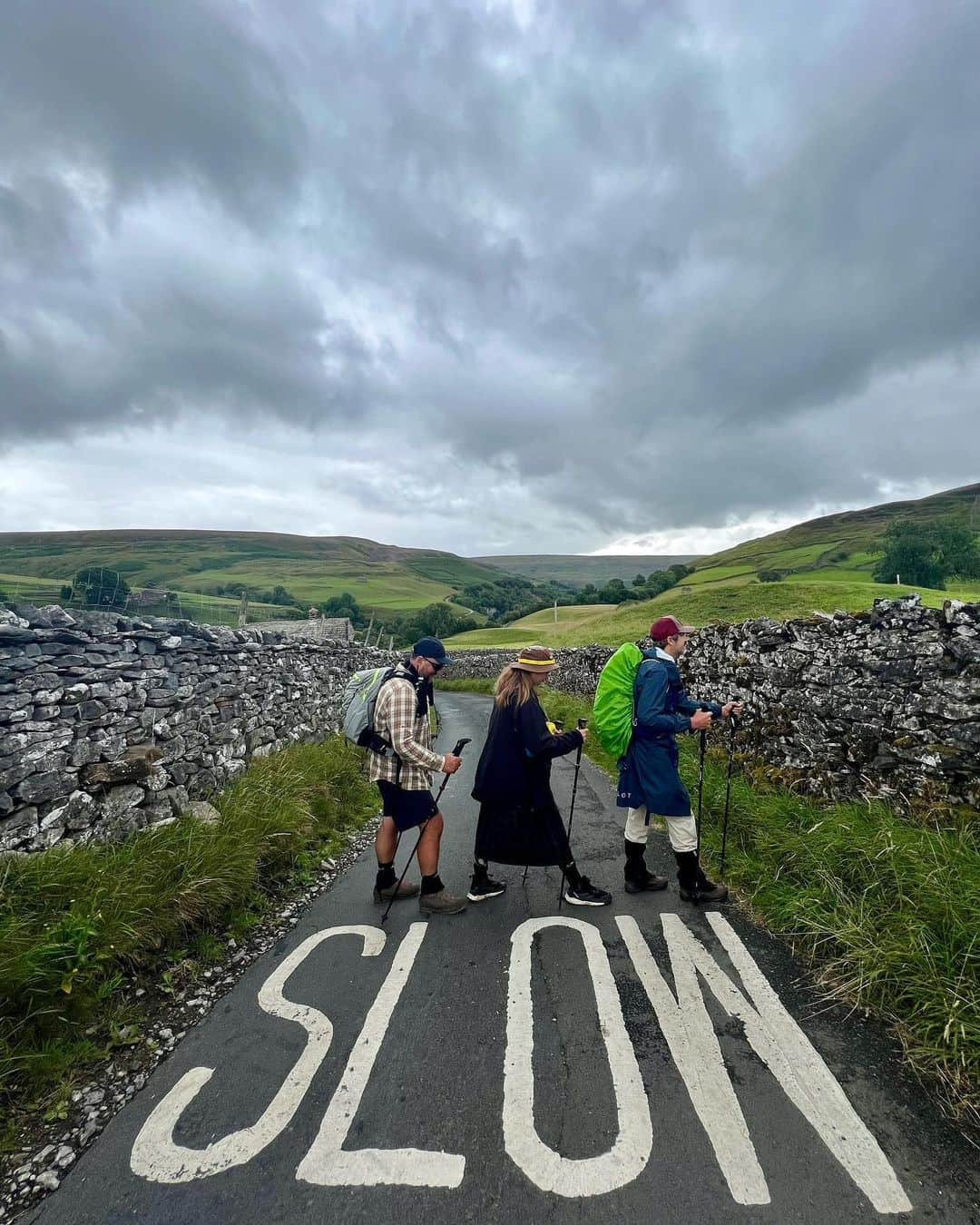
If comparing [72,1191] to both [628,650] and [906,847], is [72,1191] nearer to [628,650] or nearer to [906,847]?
[628,650]

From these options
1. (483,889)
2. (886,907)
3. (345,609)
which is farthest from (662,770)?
(345,609)

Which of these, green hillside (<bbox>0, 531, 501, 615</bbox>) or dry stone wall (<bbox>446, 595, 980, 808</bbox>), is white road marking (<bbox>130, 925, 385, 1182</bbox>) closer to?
dry stone wall (<bbox>446, 595, 980, 808</bbox>)

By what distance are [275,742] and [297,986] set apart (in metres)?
Result: 5.48

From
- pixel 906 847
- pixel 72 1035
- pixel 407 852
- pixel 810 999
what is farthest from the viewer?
pixel 407 852

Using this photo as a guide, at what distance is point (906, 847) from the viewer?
4277 mm

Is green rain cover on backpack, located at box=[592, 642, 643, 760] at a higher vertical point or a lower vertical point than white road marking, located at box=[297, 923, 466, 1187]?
higher

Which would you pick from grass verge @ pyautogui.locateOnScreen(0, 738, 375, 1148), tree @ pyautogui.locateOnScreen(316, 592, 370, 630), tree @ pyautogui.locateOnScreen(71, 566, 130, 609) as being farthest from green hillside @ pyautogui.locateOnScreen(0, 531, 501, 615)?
grass verge @ pyautogui.locateOnScreen(0, 738, 375, 1148)

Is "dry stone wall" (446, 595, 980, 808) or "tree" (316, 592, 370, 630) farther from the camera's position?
"tree" (316, 592, 370, 630)

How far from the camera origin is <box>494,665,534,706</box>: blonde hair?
4660 mm

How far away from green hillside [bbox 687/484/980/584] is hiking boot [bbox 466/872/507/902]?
58.6 meters

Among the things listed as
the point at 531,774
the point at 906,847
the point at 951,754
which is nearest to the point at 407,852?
the point at 531,774

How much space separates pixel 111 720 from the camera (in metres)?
5.27

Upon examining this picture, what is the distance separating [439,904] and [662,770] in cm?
227

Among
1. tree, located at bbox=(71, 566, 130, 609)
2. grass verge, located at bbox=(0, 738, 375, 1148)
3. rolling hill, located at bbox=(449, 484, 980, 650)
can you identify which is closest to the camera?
grass verge, located at bbox=(0, 738, 375, 1148)
